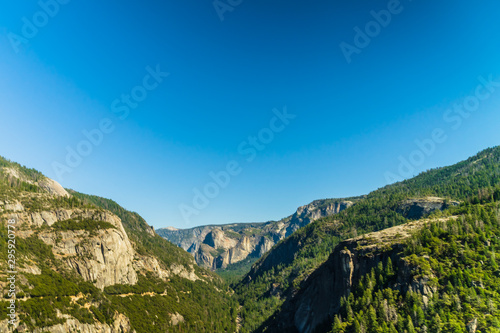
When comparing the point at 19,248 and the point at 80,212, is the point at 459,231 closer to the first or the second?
the point at 19,248

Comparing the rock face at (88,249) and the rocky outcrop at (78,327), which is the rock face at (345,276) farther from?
the rock face at (88,249)

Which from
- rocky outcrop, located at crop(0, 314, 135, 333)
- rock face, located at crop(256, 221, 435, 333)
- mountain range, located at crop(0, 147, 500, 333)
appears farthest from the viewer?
rocky outcrop, located at crop(0, 314, 135, 333)

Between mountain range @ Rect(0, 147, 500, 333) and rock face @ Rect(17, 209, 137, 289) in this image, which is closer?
mountain range @ Rect(0, 147, 500, 333)

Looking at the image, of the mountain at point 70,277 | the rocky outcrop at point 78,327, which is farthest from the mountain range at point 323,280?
the mountain at point 70,277

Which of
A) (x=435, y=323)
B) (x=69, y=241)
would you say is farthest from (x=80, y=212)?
(x=435, y=323)

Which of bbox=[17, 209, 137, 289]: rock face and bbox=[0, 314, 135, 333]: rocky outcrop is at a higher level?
bbox=[17, 209, 137, 289]: rock face

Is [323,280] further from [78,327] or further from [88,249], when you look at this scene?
[88,249]

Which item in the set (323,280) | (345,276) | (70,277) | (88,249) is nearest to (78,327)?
(70,277)

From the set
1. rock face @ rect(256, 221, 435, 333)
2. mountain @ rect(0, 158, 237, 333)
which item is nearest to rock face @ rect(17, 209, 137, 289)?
mountain @ rect(0, 158, 237, 333)

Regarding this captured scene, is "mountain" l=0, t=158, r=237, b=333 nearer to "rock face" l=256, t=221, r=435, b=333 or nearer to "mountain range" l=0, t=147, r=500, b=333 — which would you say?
"mountain range" l=0, t=147, r=500, b=333

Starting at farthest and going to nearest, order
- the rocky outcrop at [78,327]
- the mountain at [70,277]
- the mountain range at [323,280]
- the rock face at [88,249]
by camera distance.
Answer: the rock face at [88,249] < the mountain at [70,277] < the rocky outcrop at [78,327] < the mountain range at [323,280]
